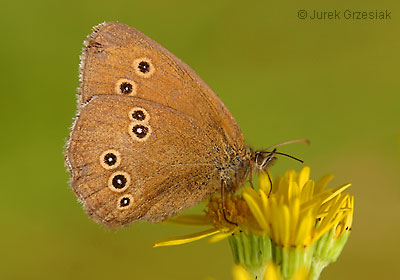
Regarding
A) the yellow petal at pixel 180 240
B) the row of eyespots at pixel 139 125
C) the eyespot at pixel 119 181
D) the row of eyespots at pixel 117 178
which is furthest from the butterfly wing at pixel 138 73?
the yellow petal at pixel 180 240

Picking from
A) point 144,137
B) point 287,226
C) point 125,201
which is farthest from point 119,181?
point 287,226

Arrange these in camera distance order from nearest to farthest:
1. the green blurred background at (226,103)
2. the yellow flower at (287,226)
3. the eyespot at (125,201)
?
the yellow flower at (287,226) → the eyespot at (125,201) → the green blurred background at (226,103)

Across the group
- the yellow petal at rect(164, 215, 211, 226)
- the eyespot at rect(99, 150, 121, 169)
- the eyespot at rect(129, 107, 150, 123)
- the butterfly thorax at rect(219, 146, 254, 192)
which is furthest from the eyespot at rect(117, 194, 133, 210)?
the butterfly thorax at rect(219, 146, 254, 192)

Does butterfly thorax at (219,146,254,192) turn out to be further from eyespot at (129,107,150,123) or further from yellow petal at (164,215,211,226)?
eyespot at (129,107,150,123)

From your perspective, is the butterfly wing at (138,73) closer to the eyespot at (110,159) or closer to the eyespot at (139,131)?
the eyespot at (139,131)

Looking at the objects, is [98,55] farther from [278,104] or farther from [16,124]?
[278,104]

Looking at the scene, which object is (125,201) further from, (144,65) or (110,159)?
(144,65)
